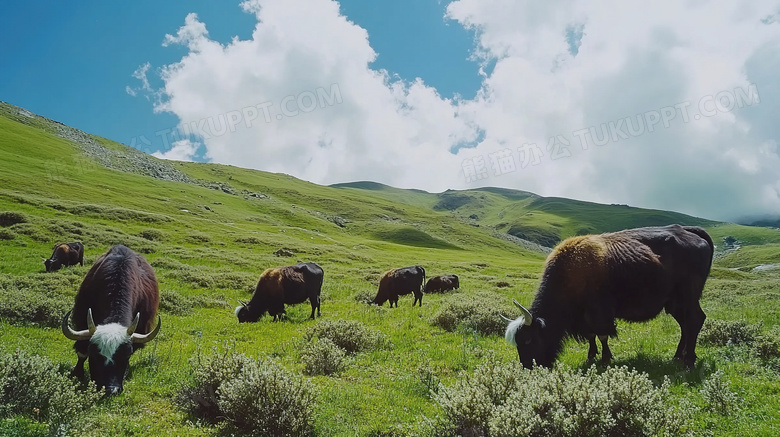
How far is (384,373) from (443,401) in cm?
395

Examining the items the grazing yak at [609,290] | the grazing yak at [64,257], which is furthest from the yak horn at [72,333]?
the grazing yak at [64,257]

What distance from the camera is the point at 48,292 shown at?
15891 mm

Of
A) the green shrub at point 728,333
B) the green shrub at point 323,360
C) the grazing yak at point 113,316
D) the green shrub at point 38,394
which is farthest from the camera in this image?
the green shrub at point 728,333

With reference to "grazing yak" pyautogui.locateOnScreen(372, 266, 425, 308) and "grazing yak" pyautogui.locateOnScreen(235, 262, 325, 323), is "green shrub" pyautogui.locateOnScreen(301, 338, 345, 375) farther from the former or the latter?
"grazing yak" pyautogui.locateOnScreen(372, 266, 425, 308)

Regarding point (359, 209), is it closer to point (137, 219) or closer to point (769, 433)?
point (137, 219)

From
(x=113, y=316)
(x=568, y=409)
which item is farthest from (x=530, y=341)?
(x=113, y=316)

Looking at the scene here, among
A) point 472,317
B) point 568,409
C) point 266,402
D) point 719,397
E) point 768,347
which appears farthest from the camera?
point 472,317

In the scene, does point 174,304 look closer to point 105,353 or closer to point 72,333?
point 72,333

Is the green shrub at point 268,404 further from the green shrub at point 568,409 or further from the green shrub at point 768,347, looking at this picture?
the green shrub at point 768,347

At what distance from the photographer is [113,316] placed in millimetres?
7883

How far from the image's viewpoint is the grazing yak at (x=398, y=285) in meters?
23.3

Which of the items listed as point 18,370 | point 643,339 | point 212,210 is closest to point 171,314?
point 18,370

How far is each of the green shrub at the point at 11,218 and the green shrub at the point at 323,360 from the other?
1653 inches

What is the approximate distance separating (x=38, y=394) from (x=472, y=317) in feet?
36.0
